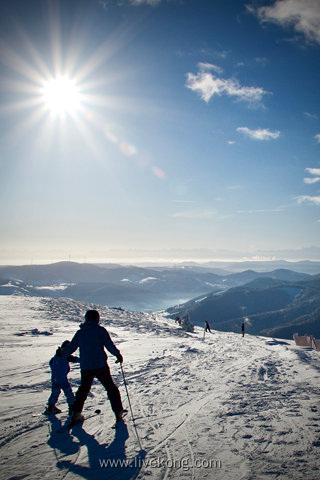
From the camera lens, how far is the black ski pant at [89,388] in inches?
219

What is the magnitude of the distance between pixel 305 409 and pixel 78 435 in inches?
206

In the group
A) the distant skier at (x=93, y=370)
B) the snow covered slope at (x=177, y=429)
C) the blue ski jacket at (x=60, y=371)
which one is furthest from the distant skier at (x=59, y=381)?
the distant skier at (x=93, y=370)

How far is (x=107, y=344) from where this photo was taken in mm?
5789

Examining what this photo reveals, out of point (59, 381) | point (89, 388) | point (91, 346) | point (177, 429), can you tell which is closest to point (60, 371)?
point (59, 381)

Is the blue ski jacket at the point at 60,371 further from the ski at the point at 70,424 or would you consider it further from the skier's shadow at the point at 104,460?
the skier's shadow at the point at 104,460

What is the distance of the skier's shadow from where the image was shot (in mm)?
3953

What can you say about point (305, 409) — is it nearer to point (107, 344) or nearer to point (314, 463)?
point (314, 463)

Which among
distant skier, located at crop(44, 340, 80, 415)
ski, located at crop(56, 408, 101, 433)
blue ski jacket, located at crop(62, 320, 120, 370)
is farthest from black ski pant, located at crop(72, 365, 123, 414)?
distant skier, located at crop(44, 340, 80, 415)

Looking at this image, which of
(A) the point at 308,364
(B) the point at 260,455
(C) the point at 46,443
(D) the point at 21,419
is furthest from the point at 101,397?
(A) the point at 308,364

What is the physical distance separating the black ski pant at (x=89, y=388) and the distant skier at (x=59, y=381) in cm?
64

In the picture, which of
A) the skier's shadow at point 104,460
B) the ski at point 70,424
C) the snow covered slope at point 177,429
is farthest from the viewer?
the ski at point 70,424

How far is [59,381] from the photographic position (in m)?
6.22

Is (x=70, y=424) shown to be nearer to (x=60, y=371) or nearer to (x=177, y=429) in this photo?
(x=60, y=371)

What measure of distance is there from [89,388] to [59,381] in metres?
1.08
